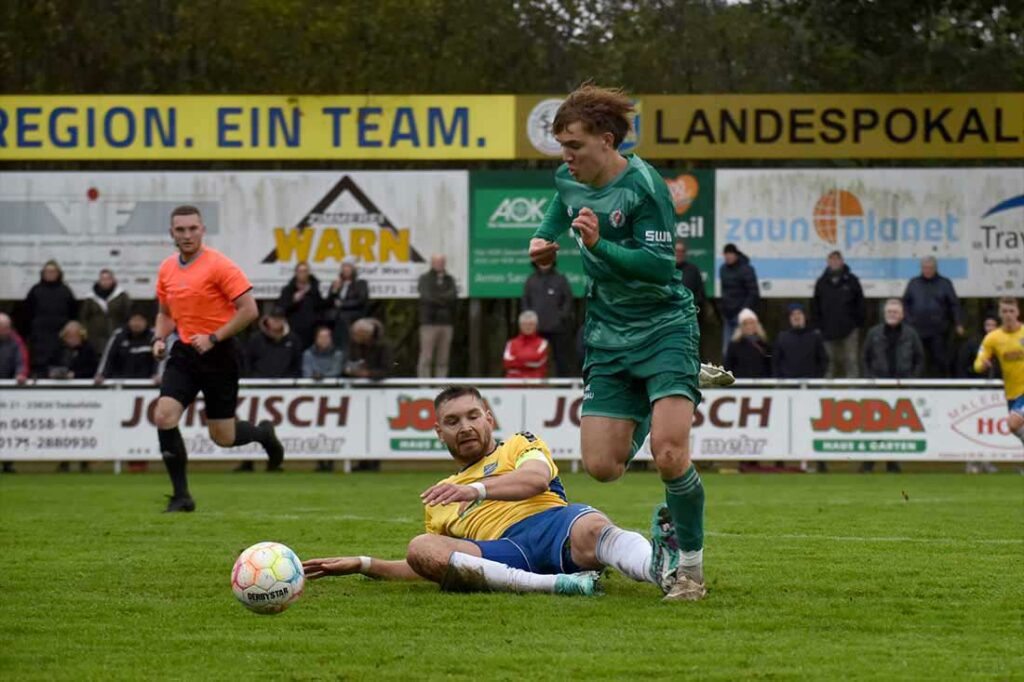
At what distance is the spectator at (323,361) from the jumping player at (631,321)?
1365 centimetres

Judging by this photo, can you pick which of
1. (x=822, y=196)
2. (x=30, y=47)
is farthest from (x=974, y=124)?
(x=30, y=47)

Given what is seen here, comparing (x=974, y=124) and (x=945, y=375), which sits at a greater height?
(x=974, y=124)

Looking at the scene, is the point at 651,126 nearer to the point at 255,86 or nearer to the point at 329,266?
the point at 329,266

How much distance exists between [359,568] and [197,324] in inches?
189

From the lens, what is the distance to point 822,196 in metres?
24.1

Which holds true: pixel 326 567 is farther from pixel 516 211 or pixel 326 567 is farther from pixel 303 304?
pixel 516 211

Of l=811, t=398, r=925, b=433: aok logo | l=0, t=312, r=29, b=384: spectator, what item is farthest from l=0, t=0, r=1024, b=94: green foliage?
l=811, t=398, r=925, b=433: aok logo

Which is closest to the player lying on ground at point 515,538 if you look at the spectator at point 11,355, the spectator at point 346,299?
the spectator at point 11,355

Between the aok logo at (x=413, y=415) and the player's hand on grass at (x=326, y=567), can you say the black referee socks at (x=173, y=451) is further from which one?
the aok logo at (x=413, y=415)

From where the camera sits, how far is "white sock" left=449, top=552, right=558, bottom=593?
25.2 feet

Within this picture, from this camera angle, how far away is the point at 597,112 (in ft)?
24.4

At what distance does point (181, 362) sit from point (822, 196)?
1343 cm

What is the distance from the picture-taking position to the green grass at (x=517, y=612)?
5941mm

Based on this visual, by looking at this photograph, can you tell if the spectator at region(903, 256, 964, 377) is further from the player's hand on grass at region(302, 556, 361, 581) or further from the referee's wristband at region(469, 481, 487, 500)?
the referee's wristband at region(469, 481, 487, 500)
